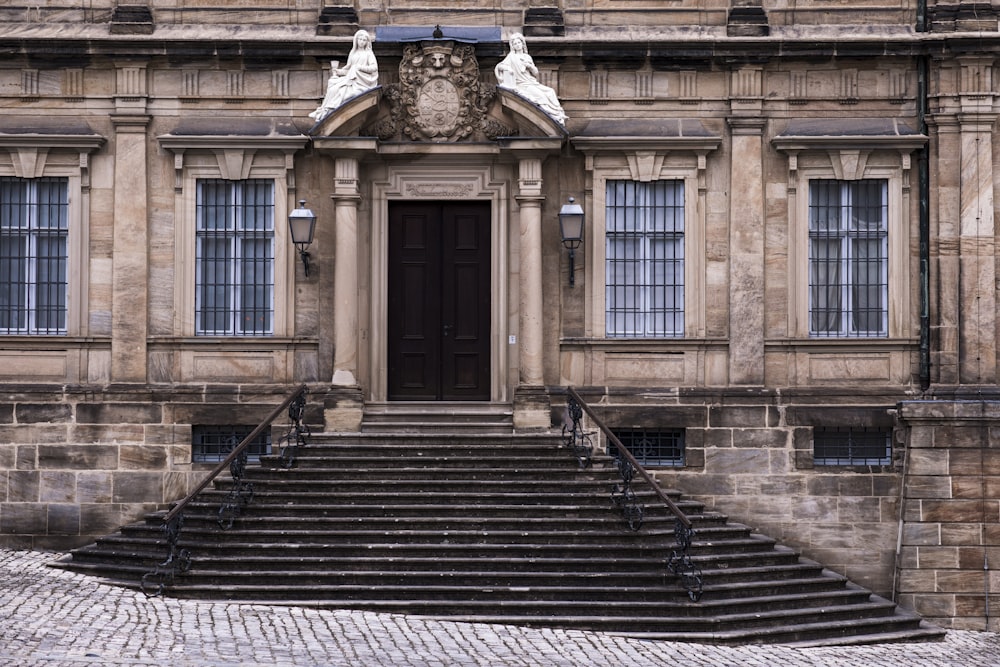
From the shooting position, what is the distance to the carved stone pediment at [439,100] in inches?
799

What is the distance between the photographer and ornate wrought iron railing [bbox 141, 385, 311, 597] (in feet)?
56.1

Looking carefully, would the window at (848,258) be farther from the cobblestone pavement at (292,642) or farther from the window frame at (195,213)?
the window frame at (195,213)

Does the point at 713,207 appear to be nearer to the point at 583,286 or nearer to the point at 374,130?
the point at 583,286

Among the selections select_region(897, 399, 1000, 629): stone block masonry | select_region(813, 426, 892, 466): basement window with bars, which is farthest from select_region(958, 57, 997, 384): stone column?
select_region(813, 426, 892, 466): basement window with bars

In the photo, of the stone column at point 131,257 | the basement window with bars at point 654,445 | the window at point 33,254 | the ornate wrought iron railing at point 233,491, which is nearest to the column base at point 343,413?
the ornate wrought iron railing at point 233,491

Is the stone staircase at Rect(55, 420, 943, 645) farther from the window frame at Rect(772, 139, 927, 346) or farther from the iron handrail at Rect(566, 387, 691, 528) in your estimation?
the window frame at Rect(772, 139, 927, 346)

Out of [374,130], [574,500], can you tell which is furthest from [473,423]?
[374,130]

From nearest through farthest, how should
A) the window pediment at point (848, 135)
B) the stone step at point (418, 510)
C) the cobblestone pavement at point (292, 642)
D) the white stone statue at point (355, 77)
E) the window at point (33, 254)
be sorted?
the cobblestone pavement at point (292, 642) < the stone step at point (418, 510) < the white stone statue at point (355, 77) < the window pediment at point (848, 135) < the window at point (33, 254)

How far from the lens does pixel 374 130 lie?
67.3 feet

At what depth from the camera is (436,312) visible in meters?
20.8

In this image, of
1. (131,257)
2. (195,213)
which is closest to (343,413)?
(195,213)

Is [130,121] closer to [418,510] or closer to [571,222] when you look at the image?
[571,222]

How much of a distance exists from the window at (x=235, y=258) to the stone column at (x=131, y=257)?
71cm

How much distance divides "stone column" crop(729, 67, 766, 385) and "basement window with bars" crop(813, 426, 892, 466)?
110 cm
